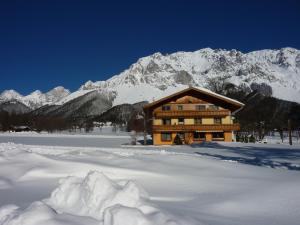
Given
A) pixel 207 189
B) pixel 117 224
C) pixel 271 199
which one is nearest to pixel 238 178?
pixel 207 189

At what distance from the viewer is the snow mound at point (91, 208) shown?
206 inches

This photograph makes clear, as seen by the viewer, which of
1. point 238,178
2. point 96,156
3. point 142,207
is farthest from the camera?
point 96,156

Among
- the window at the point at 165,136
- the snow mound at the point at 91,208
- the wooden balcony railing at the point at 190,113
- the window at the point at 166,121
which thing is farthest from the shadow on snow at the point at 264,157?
the window at the point at 166,121

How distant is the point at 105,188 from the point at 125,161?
6420mm

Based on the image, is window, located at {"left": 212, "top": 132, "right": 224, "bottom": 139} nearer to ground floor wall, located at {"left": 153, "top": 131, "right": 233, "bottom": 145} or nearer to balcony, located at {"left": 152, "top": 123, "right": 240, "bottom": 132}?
ground floor wall, located at {"left": 153, "top": 131, "right": 233, "bottom": 145}

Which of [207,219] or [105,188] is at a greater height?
[105,188]

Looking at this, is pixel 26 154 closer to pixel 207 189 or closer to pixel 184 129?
pixel 207 189

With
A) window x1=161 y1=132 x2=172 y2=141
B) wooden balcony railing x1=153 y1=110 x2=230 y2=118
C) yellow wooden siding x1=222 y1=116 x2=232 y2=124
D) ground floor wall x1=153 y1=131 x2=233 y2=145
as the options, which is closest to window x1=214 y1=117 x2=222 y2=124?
yellow wooden siding x1=222 y1=116 x2=232 y2=124

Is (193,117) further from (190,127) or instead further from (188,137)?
(188,137)

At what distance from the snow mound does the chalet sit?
4572 centimetres

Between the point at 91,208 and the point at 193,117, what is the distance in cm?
4888

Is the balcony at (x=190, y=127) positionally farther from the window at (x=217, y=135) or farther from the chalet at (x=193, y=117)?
the window at (x=217, y=135)

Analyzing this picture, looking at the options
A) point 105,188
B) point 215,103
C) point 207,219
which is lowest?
point 207,219

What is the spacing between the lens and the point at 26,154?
12914 millimetres
